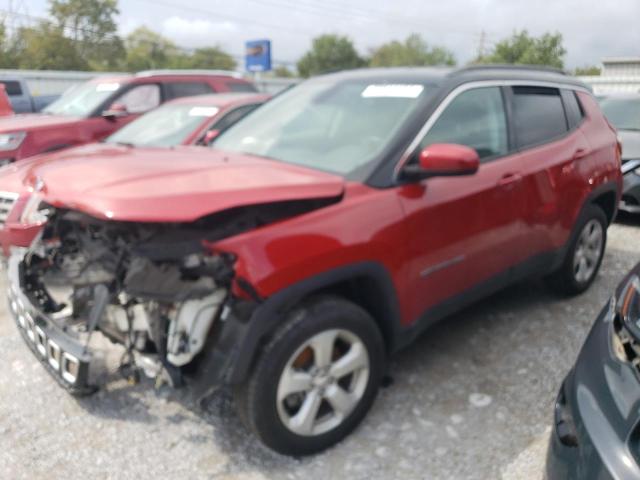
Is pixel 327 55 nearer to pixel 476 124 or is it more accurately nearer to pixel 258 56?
pixel 258 56

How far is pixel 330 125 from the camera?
326 centimetres

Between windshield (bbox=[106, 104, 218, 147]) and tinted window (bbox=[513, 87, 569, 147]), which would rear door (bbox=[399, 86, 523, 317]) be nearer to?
tinted window (bbox=[513, 87, 569, 147])

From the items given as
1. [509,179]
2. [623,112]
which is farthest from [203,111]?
[623,112]

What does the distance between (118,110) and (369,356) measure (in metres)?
5.74

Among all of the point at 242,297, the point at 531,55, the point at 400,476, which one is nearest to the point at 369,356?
the point at 400,476

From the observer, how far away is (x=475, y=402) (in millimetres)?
3102

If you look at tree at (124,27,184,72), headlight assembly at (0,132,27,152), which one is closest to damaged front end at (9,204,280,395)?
headlight assembly at (0,132,27,152)

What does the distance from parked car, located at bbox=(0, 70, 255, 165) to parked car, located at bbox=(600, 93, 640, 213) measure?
5432mm

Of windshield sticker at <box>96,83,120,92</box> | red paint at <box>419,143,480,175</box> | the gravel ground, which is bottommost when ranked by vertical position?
Result: the gravel ground

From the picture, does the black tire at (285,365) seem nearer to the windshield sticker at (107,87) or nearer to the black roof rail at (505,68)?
the black roof rail at (505,68)

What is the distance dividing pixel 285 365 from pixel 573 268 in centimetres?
270

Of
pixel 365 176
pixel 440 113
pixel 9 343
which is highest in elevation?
pixel 440 113

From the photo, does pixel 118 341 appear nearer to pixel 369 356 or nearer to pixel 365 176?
pixel 369 356

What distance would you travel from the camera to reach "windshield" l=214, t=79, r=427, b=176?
2.98m
